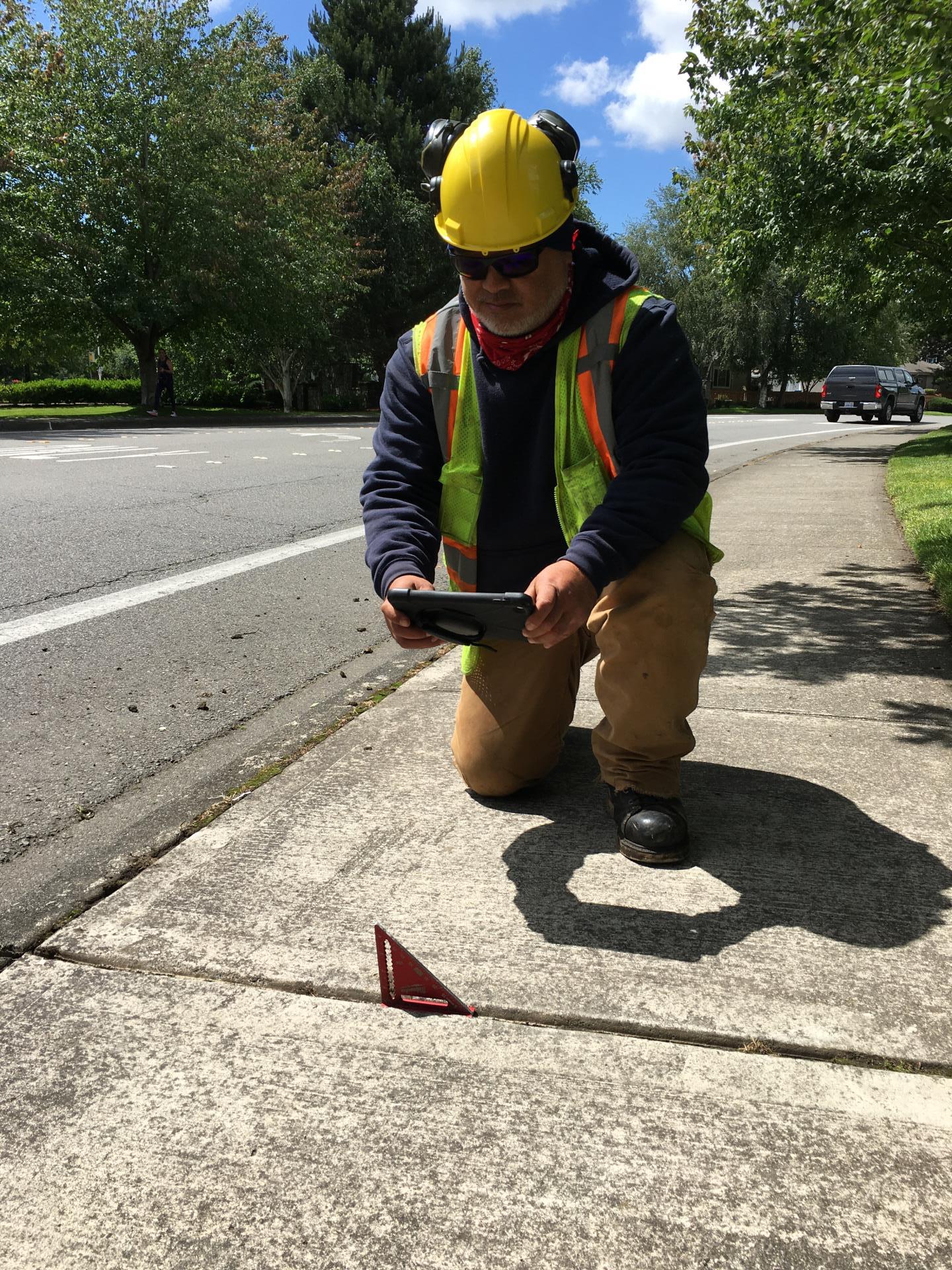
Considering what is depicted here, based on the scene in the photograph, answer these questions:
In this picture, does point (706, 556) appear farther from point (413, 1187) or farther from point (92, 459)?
point (92, 459)

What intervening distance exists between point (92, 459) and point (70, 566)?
6846 mm

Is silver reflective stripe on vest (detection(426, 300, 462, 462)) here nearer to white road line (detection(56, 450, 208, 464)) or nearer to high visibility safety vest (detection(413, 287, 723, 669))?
high visibility safety vest (detection(413, 287, 723, 669))

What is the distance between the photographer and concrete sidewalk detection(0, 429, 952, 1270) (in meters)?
1.50

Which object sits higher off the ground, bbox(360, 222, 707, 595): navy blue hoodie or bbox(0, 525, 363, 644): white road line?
bbox(360, 222, 707, 595): navy blue hoodie

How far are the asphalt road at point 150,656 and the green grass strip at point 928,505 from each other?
3147 mm

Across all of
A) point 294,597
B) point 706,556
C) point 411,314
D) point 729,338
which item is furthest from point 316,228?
point 706,556

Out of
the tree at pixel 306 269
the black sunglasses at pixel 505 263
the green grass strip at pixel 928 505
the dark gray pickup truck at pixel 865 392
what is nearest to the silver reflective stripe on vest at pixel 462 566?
the black sunglasses at pixel 505 263

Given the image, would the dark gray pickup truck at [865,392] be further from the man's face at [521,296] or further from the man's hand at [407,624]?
the man's hand at [407,624]

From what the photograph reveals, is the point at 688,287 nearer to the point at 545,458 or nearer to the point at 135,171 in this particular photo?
the point at 135,171

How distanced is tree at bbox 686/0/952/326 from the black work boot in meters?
3.59

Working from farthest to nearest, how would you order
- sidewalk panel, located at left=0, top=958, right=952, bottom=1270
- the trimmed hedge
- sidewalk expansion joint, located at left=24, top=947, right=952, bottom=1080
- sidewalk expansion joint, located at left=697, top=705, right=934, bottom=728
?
the trimmed hedge → sidewalk expansion joint, located at left=697, top=705, right=934, bottom=728 → sidewalk expansion joint, located at left=24, top=947, right=952, bottom=1080 → sidewalk panel, located at left=0, top=958, right=952, bottom=1270

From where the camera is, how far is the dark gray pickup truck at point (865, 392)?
97.6 feet

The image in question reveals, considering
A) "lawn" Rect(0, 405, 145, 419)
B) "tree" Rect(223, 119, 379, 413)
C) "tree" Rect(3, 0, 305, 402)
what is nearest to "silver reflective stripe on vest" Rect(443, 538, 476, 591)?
"lawn" Rect(0, 405, 145, 419)

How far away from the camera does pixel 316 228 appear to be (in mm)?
31875
